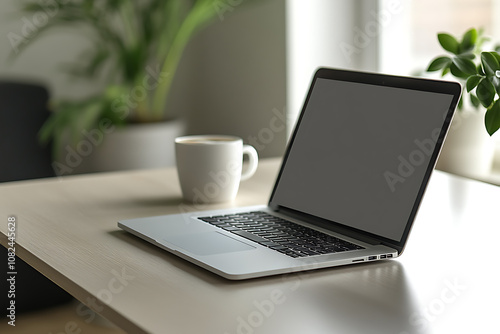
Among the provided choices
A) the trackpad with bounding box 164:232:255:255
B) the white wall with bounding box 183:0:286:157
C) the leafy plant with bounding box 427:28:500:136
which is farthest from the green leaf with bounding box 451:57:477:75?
the white wall with bounding box 183:0:286:157

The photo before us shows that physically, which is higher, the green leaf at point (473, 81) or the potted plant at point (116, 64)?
the green leaf at point (473, 81)

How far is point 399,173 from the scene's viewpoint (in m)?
0.93

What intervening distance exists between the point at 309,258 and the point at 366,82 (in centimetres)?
30

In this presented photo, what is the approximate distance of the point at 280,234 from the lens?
969 millimetres

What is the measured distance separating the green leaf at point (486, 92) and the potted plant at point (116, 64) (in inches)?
67.7

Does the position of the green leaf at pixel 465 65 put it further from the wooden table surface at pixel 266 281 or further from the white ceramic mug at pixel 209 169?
→ the white ceramic mug at pixel 209 169

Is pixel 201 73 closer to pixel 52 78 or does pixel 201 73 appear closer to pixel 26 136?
pixel 52 78

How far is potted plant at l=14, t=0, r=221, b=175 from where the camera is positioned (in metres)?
2.49

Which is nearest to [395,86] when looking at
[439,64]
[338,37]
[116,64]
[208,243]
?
[439,64]

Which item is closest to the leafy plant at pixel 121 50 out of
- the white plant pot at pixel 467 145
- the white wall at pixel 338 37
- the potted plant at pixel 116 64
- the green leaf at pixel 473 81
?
the potted plant at pixel 116 64

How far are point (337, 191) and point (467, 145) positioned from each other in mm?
725

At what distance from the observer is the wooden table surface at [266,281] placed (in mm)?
682

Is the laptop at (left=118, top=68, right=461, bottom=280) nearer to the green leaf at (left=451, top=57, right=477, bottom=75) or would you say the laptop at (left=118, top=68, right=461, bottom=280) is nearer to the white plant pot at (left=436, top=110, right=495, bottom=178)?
the green leaf at (left=451, top=57, right=477, bottom=75)

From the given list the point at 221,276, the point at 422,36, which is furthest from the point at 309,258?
the point at 422,36
